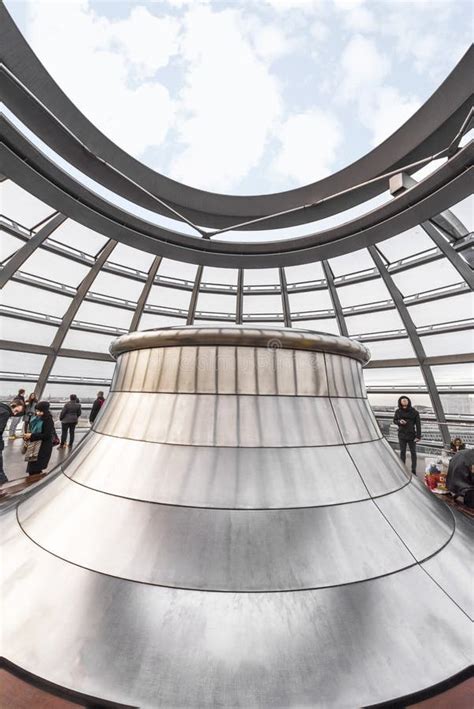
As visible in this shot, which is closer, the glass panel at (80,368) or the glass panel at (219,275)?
the glass panel at (219,275)

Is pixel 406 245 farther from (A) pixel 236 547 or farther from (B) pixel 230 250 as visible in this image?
(A) pixel 236 547

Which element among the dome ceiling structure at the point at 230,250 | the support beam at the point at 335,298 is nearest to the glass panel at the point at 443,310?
the dome ceiling structure at the point at 230,250

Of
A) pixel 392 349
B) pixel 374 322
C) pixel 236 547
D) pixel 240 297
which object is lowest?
pixel 236 547

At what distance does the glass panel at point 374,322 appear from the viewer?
34.2 ft

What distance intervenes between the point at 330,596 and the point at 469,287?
9976mm

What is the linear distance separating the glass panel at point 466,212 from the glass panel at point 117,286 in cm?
920

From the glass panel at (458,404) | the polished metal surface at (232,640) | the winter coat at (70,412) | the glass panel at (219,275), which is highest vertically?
the glass panel at (219,275)

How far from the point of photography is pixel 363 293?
1030cm

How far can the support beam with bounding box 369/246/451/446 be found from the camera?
30.5ft

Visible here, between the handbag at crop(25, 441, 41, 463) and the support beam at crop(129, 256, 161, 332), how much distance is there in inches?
288

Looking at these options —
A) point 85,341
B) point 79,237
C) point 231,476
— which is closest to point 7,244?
point 79,237

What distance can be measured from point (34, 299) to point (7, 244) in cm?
189

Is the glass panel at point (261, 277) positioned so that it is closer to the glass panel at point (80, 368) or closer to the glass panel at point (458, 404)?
the glass panel at point (80, 368)

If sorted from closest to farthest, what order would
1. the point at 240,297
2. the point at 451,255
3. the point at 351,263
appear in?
1. the point at 451,255
2. the point at 351,263
3. the point at 240,297
